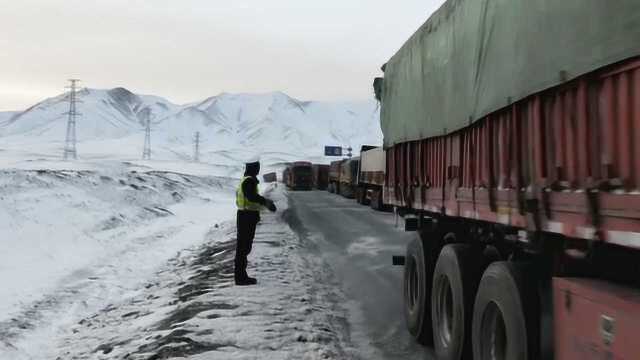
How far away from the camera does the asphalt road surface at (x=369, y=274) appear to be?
289 inches

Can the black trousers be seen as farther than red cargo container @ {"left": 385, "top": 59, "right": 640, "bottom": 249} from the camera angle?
Yes

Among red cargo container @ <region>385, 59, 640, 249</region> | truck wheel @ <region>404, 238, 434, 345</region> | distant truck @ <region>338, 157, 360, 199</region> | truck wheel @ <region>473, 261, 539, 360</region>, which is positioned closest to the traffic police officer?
truck wheel @ <region>404, 238, 434, 345</region>

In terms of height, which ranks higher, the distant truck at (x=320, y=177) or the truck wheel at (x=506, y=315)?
the distant truck at (x=320, y=177)

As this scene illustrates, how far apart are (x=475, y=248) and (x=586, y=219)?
7.99ft

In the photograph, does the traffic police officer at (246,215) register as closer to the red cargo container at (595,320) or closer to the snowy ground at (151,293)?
the snowy ground at (151,293)

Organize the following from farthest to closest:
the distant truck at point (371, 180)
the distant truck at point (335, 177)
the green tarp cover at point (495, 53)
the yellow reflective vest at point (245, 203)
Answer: the distant truck at point (335, 177) < the distant truck at point (371, 180) < the yellow reflective vest at point (245, 203) < the green tarp cover at point (495, 53)

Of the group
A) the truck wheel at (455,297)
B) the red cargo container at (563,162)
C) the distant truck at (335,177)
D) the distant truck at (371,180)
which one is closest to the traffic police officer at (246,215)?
the truck wheel at (455,297)

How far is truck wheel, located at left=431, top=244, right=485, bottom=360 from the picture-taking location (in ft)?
17.8

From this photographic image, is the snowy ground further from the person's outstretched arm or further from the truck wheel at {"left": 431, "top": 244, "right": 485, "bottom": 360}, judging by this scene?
the person's outstretched arm

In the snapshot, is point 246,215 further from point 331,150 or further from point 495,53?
point 331,150

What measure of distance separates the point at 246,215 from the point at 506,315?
21.5ft

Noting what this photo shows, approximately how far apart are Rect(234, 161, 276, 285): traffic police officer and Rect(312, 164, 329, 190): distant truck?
65.6 metres

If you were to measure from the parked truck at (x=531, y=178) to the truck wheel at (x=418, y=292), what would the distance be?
0.02 metres

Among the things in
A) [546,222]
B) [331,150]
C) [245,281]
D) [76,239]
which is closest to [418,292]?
[546,222]
